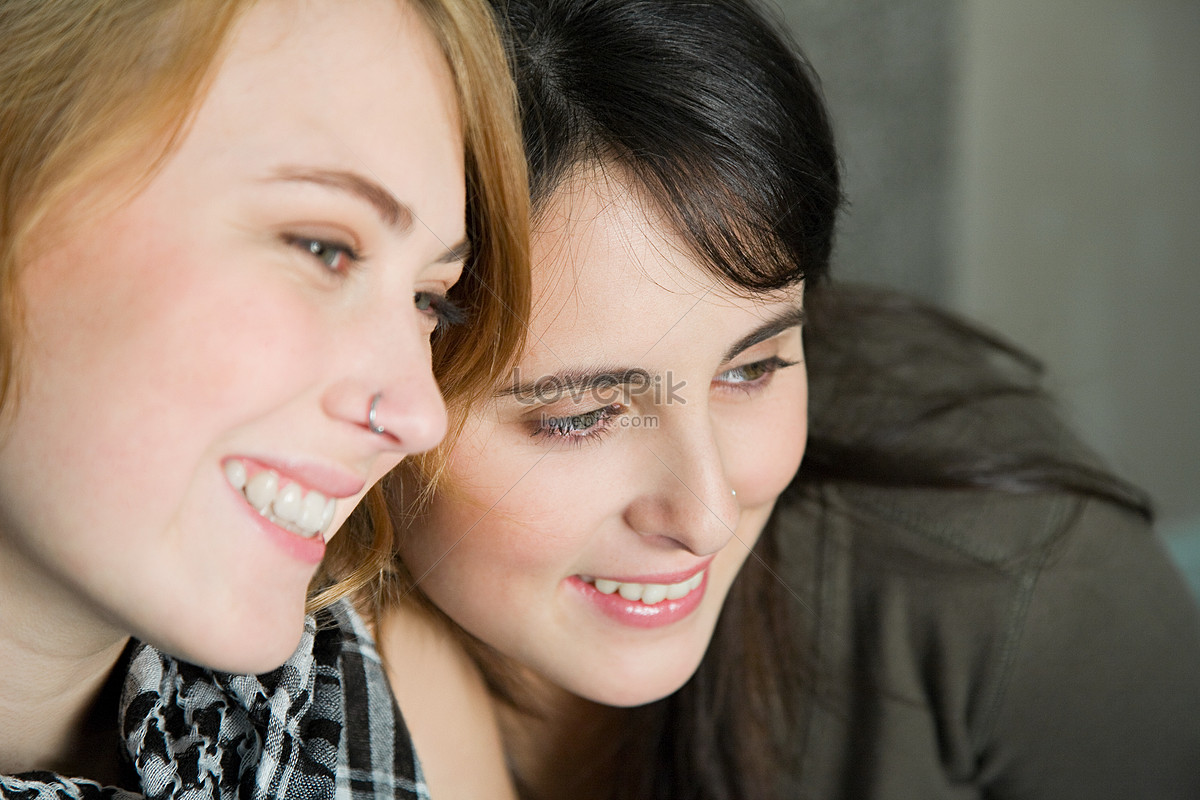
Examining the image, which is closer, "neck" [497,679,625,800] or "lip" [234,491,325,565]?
"lip" [234,491,325,565]

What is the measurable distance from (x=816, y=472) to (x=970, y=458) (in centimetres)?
18

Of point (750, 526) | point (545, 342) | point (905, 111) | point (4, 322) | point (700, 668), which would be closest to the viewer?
point (4, 322)

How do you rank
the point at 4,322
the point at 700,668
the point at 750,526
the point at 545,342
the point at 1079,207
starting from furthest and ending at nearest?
1. the point at 1079,207
2. the point at 700,668
3. the point at 750,526
4. the point at 545,342
5. the point at 4,322

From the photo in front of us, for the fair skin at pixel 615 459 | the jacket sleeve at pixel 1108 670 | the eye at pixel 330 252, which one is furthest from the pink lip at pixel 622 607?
the jacket sleeve at pixel 1108 670

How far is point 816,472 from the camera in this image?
4.01 feet

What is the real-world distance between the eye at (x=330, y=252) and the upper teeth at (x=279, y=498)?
135mm

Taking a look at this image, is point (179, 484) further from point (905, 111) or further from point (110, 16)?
point (905, 111)

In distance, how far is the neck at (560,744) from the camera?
113cm

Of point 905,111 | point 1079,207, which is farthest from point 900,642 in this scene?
point 1079,207

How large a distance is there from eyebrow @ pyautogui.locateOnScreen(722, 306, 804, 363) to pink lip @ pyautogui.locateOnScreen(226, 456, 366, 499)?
12.4 inches

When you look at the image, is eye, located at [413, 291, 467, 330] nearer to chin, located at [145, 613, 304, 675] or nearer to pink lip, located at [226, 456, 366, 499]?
pink lip, located at [226, 456, 366, 499]

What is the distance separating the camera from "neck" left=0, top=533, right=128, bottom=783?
67cm

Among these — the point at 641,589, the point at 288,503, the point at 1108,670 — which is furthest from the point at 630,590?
the point at 1108,670

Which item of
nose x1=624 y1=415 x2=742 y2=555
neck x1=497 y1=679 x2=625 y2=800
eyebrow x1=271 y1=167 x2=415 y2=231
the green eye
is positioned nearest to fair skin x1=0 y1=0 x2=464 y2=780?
eyebrow x1=271 y1=167 x2=415 y2=231
